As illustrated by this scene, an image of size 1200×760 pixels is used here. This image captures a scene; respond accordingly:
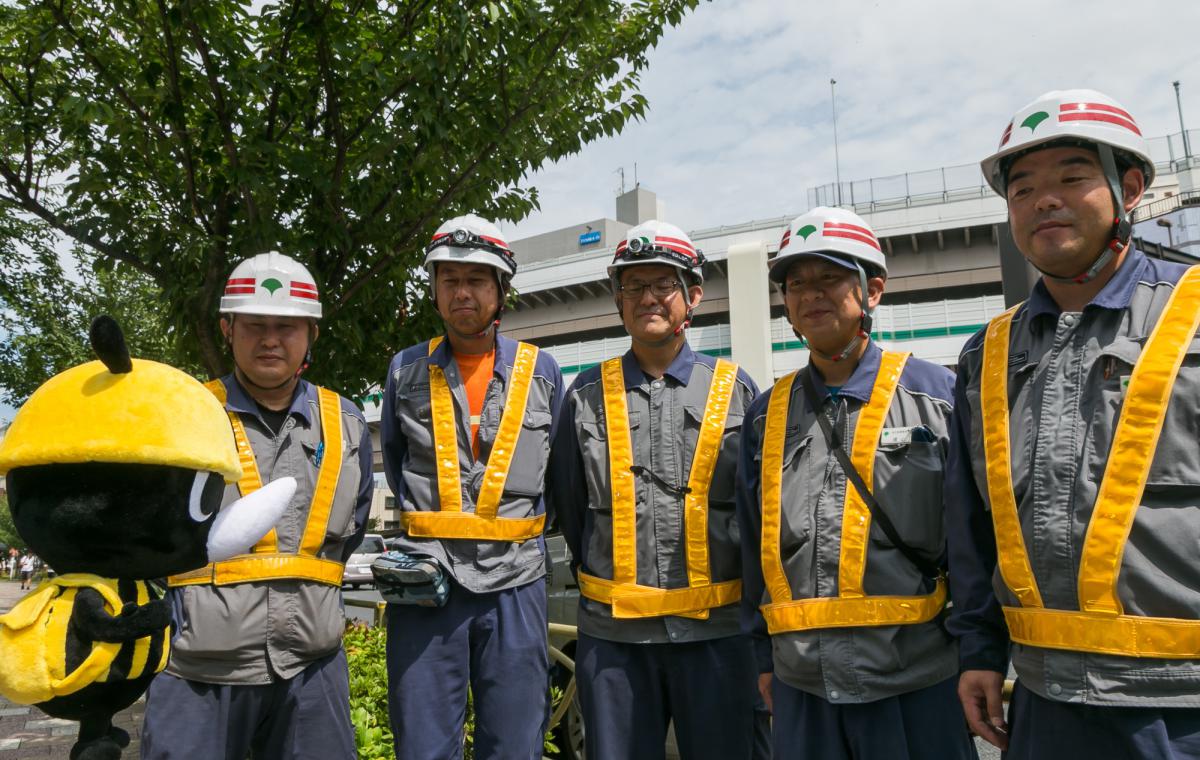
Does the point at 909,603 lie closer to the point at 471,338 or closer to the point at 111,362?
the point at 471,338

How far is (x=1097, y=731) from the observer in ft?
6.51

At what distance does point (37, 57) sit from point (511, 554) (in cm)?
370

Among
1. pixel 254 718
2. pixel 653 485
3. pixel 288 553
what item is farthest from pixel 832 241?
pixel 254 718

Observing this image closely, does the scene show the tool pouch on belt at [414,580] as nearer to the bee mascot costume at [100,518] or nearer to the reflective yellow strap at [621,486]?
the reflective yellow strap at [621,486]

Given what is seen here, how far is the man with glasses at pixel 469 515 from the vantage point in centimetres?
323

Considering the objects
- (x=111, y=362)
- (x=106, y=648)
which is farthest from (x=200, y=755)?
(x=111, y=362)

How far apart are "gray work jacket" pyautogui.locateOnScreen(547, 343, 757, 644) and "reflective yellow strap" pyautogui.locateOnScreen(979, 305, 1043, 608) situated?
46.6 inches

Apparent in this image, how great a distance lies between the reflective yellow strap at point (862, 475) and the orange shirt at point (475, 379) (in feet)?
4.49

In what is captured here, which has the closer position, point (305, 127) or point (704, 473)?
point (704, 473)

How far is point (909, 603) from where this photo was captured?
8.73ft

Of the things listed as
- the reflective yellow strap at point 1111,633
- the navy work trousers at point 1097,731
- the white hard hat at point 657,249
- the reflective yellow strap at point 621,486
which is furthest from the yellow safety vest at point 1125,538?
the white hard hat at point 657,249

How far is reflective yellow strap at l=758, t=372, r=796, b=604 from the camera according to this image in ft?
9.34

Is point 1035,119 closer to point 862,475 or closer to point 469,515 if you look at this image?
point 862,475

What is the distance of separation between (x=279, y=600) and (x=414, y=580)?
0.47m
